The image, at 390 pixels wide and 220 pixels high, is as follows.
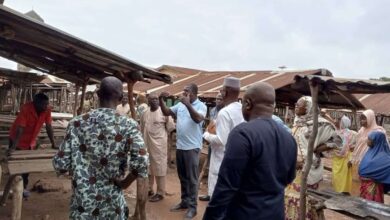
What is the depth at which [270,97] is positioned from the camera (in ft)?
7.68

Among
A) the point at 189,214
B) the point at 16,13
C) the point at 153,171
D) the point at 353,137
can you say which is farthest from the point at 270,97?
the point at 353,137

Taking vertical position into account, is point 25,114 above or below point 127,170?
above

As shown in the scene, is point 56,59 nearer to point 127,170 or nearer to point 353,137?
point 127,170

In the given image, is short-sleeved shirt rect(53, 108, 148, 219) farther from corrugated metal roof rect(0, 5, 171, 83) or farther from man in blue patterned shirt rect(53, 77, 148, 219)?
corrugated metal roof rect(0, 5, 171, 83)

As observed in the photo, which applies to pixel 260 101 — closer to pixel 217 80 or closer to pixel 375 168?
pixel 375 168

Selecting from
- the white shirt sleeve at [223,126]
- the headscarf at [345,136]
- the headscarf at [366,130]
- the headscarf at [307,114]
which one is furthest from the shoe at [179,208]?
the headscarf at [345,136]

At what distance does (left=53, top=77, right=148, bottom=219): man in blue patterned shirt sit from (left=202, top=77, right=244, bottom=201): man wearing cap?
50.4 inches

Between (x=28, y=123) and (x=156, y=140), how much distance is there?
83.9 inches

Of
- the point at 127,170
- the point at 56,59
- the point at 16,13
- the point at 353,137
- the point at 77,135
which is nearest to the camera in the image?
the point at 77,135

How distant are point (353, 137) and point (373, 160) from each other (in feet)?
9.48

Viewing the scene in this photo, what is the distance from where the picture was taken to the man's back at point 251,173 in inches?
83.4

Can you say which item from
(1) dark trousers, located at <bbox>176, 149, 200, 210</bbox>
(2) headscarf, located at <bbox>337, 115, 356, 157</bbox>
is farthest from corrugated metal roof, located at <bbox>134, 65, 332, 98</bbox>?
(1) dark trousers, located at <bbox>176, 149, 200, 210</bbox>

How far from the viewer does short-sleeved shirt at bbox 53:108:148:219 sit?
2.68m

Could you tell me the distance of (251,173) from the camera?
2.17 m
